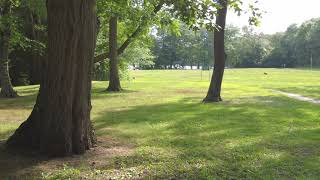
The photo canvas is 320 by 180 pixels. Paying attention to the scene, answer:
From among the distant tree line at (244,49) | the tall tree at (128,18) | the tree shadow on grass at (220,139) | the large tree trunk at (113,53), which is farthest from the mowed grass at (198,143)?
the distant tree line at (244,49)

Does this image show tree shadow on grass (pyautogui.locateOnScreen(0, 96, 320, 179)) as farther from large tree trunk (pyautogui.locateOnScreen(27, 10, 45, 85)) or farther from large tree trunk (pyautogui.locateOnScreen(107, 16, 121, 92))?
large tree trunk (pyautogui.locateOnScreen(27, 10, 45, 85))

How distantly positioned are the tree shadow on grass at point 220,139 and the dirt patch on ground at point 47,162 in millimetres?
416

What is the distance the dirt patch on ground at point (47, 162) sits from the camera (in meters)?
8.78

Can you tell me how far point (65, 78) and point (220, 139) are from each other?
4482mm

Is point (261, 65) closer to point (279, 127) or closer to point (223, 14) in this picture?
point (223, 14)

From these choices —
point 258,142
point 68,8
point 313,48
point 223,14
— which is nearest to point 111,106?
point 223,14

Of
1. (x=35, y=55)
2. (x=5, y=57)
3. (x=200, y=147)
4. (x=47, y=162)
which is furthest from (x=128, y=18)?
(x=47, y=162)

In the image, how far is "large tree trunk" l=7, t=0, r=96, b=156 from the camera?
9.88 m

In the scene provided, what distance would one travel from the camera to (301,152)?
10750mm

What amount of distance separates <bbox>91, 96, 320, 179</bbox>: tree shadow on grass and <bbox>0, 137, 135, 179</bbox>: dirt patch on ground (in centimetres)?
42

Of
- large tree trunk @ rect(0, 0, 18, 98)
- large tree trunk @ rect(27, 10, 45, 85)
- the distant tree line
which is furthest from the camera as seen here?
the distant tree line

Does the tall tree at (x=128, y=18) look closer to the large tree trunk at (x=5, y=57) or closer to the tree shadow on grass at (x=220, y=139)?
the large tree trunk at (x=5, y=57)

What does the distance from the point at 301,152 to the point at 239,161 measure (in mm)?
1783

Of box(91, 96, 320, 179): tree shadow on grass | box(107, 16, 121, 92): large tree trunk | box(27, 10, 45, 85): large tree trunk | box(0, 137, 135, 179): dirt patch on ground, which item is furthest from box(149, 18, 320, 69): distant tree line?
box(0, 137, 135, 179): dirt patch on ground
